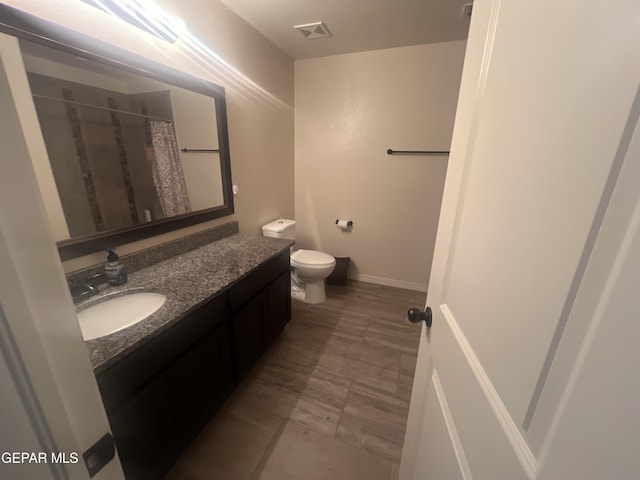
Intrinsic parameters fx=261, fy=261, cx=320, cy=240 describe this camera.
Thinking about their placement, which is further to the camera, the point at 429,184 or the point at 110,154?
the point at 429,184

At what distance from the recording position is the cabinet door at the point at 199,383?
1.14 m

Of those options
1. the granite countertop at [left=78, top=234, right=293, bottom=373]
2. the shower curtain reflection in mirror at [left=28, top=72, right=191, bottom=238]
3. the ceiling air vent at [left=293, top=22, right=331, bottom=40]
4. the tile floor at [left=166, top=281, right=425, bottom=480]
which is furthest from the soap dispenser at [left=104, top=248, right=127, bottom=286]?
the ceiling air vent at [left=293, top=22, right=331, bottom=40]

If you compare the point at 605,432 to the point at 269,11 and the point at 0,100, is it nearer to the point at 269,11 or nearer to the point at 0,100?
the point at 0,100

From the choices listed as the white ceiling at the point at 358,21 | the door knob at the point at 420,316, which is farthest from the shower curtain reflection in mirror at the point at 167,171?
the door knob at the point at 420,316

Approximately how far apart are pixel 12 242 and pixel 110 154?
4.00 feet

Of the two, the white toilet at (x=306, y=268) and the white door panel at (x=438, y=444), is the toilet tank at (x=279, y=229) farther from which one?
the white door panel at (x=438, y=444)

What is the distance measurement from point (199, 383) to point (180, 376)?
0.51 feet

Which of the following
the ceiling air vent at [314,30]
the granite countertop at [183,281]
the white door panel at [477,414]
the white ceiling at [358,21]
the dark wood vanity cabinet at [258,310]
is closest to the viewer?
the white door panel at [477,414]

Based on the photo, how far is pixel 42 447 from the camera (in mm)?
369

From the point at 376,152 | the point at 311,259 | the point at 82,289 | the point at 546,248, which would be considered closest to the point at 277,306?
the point at 311,259

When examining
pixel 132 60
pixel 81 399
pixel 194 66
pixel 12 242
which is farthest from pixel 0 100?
pixel 194 66

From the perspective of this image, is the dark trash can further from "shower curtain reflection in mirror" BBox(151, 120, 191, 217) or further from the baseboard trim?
"shower curtain reflection in mirror" BBox(151, 120, 191, 217)

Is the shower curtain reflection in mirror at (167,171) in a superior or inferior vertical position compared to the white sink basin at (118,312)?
superior

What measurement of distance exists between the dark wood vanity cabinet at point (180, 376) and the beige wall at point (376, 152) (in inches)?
61.1
